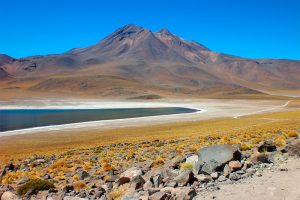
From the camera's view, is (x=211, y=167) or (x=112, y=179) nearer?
(x=211, y=167)

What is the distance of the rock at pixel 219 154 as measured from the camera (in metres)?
11.5

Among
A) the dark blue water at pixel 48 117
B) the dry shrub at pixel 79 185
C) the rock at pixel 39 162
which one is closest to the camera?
the dry shrub at pixel 79 185

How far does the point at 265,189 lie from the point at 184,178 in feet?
7.12

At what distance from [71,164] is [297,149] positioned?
10.1 meters

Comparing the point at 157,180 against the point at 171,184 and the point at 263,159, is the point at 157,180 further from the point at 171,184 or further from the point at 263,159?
the point at 263,159

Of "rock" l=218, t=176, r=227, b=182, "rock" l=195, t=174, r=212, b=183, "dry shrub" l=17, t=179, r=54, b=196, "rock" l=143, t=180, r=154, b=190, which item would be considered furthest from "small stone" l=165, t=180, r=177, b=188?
"dry shrub" l=17, t=179, r=54, b=196

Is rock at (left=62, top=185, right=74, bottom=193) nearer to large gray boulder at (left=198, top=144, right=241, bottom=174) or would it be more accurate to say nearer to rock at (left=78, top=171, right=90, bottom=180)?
rock at (left=78, top=171, right=90, bottom=180)

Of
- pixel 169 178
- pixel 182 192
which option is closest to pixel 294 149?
pixel 169 178

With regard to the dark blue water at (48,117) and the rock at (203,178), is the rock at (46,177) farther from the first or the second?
the dark blue water at (48,117)

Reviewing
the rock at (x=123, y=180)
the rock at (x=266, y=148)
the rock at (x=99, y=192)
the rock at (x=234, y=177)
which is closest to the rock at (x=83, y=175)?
the rock at (x=99, y=192)

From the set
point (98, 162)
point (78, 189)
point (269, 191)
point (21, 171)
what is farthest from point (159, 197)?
point (21, 171)

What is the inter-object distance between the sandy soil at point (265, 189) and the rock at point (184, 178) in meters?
0.89

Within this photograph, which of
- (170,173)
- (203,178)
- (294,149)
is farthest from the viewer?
(294,149)

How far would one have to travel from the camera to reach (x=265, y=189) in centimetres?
935
